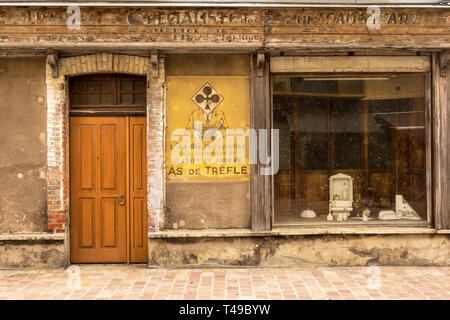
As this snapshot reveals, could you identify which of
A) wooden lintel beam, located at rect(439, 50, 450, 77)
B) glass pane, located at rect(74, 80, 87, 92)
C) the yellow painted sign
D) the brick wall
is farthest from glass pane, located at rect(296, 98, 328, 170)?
glass pane, located at rect(74, 80, 87, 92)

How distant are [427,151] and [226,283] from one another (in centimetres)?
402

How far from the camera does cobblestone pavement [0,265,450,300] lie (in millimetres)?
5148

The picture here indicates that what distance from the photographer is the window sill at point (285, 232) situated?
6270mm

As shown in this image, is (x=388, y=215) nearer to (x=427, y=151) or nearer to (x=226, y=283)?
(x=427, y=151)

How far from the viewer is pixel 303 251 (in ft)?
20.9

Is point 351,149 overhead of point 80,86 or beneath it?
beneath

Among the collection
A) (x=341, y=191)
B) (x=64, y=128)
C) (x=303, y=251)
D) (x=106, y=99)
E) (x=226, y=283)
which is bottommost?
(x=226, y=283)

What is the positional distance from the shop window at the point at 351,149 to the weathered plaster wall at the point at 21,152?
391 centimetres

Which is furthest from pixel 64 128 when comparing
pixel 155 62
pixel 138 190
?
pixel 155 62

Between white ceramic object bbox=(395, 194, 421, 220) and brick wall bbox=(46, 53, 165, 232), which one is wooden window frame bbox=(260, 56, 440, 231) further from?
brick wall bbox=(46, 53, 165, 232)

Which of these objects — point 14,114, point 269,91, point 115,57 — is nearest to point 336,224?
point 269,91

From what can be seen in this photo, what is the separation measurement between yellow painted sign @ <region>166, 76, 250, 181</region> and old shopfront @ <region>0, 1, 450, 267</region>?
2cm

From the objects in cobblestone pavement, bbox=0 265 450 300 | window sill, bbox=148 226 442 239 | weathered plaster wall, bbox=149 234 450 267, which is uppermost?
window sill, bbox=148 226 442 239

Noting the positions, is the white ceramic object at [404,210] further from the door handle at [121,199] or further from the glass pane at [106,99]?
the glass pane at [106,99]
